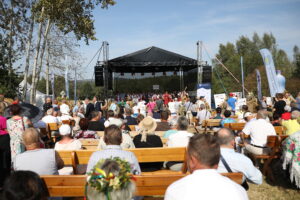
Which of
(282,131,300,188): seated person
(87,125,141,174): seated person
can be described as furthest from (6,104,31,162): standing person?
(282,131,300,188): seated person

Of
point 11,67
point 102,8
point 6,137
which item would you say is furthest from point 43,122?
point 11,67

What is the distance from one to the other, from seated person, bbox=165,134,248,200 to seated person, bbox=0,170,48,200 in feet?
2.36

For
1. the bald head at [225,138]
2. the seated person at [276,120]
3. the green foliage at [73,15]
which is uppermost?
the green foliage at [73,15]

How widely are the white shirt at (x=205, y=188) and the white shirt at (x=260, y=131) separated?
372 cm

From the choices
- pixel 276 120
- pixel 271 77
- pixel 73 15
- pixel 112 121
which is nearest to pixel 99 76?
pixel 73 15

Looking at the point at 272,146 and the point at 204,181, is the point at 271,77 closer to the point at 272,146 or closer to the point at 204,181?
the point at 272,146

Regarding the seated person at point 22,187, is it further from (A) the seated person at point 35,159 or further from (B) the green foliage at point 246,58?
(B) the green foliage at point 246,58

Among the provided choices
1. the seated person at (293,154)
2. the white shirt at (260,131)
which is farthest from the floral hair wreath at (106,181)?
the white shirt at (260,131)

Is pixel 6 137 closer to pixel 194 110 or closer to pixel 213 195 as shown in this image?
pixel 213 195

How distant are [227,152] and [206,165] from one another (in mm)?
1211

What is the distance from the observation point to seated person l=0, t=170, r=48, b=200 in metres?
1.55

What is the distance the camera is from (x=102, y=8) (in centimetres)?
1443

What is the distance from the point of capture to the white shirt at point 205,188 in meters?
1.55

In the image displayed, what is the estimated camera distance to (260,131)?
508 cm
